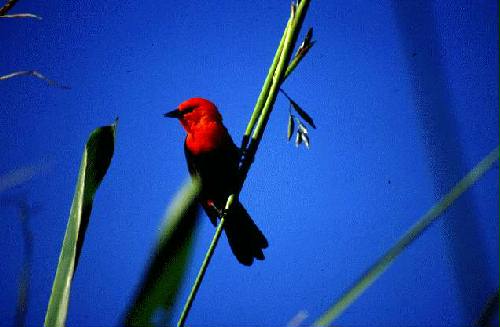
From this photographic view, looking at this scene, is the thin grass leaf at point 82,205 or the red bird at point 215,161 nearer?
the thin grass leaf at point 82,205

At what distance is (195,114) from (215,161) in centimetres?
55

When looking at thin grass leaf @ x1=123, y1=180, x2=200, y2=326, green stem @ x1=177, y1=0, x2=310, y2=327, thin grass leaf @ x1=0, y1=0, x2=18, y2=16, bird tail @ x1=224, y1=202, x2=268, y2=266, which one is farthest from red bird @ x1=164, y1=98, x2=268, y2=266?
thin grass leaf @ x1=123, y1=180, x2=200, y2=326

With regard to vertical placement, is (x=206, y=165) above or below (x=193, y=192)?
above

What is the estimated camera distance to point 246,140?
36 cm

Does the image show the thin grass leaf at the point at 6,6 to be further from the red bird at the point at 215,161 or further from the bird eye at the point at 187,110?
the bird eye at the point at 187,110

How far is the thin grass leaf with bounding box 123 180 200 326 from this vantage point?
19 cm

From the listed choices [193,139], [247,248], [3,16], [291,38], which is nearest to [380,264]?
[291,38]

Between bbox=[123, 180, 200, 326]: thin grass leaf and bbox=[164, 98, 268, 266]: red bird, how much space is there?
4.52ft

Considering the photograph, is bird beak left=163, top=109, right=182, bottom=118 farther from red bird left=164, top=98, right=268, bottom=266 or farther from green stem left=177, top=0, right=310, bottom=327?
green stem left=177, top=0, right=310, bottom=327

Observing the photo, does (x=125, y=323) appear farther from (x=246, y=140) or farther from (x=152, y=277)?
(x=246, y=140)

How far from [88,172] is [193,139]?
182cm

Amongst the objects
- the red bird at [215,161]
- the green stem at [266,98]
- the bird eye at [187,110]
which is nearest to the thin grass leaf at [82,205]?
the green stem at [266,98]

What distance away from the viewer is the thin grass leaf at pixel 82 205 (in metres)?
0.25

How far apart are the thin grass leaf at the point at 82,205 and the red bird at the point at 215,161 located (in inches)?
51.3
